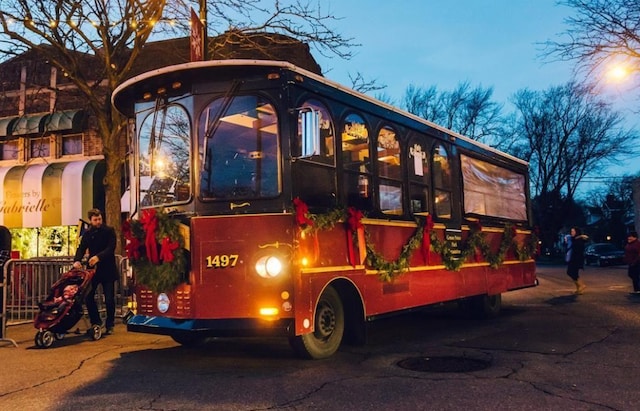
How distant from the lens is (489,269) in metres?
10.4

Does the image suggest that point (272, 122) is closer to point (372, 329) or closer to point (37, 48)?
point (372, 329)

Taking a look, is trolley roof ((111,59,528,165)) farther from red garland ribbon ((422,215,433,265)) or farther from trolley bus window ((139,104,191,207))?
red garland ribbon ((422,215,433,265))

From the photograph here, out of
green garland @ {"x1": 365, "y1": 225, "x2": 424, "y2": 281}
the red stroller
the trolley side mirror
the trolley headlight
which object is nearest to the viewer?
the trolley side mirror

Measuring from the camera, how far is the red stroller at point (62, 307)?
7.77m

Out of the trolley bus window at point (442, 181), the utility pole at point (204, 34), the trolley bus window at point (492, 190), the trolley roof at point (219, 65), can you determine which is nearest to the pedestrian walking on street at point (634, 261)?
the trolley bus window at point (492, 190)

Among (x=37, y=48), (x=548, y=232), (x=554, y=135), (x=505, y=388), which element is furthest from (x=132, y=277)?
(x=548, y=232)

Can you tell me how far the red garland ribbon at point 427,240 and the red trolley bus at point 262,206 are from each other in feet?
1.54

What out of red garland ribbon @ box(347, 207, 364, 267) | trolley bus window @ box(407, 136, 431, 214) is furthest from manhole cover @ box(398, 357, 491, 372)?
trolley bus window @ box(407, 136, 431, 214)

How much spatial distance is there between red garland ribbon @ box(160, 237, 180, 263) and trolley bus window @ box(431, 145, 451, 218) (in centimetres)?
433

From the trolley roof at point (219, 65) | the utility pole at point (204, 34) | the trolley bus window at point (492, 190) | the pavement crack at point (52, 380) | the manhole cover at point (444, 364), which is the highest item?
the utility pole at point (204, 34)

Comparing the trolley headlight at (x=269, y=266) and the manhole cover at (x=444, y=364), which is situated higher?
the trolley headlight at (x=269, y=266)

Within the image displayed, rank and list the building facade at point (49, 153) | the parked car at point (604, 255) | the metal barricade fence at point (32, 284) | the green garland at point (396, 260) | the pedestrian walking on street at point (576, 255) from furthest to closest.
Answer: the parked car at point (604, 255) < the building facade at point (49, 153) < the pedestrian walking on street at point (576, 255) < the metal barricade fence at point (32, 284) < the green garland at point (396, 260)

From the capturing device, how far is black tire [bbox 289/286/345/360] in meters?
6.27

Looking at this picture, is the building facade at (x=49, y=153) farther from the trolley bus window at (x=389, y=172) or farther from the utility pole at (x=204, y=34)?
the trolley bus window at (x=389, y=172)
